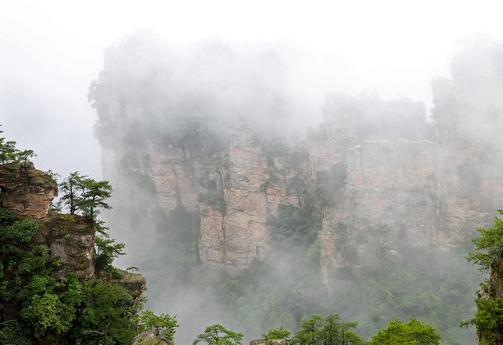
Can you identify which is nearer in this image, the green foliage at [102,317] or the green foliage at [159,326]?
the green foliage at [159,326]

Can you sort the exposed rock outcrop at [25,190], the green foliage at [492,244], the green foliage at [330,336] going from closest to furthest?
the green foliage at [492,244] → the exposed rock outcrop at [25,190] → the green foliage at [330,336]

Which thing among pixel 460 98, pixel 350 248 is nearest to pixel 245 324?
pixel 350 248

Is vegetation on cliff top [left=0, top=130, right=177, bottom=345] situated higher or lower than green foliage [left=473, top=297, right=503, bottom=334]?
higher

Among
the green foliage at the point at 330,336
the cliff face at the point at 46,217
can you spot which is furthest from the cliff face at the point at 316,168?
the cliff face at the point at 46,217

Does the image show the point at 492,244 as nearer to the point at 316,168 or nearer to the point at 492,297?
the point at 492,297

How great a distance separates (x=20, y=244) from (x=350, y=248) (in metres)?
41.2

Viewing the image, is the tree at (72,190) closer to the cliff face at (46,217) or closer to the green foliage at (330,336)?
the cliff face at (46,217)

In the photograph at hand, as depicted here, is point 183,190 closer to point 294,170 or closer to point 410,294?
point 294,170

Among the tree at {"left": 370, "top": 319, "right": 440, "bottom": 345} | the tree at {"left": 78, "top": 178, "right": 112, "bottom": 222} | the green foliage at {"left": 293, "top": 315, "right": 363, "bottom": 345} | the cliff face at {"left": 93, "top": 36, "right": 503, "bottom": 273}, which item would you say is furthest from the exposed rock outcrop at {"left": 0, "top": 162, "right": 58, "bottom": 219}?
the cliff face at {"left": 93, "top": 36, "right": 503, "bottom": 273}

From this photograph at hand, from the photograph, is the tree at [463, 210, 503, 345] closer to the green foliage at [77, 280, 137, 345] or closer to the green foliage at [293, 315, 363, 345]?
the green foliage at [293, 315, 363, 345]

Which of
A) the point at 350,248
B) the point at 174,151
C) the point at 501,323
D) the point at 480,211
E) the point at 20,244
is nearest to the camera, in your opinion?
the point at 501,323

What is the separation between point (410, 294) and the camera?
52.6 metres

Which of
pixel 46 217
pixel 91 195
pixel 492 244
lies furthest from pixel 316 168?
pixel 492 244

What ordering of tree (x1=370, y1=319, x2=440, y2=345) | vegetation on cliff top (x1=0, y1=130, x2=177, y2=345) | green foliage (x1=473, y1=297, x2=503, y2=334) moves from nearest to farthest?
1. green foliage (x1=473, y1=297, x2=503, y2=334)
2. tree (x1=370, y1=319, x2=440, y2=345)
3. vegetation on cliff top (x1=0, y1=130, x2=177, y2=345)
